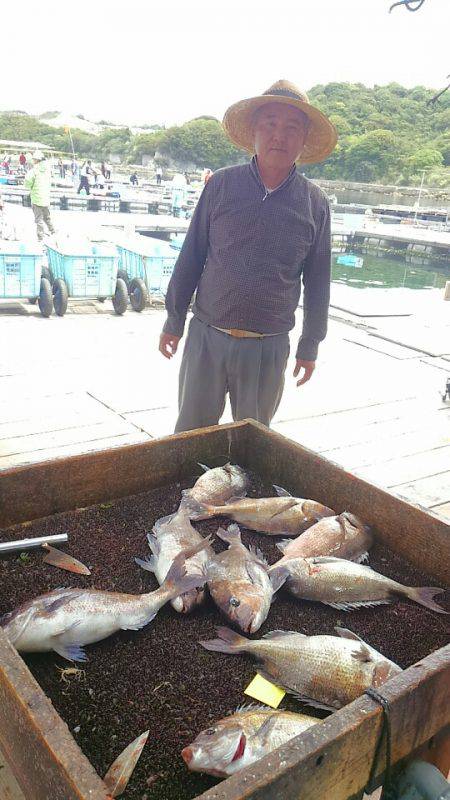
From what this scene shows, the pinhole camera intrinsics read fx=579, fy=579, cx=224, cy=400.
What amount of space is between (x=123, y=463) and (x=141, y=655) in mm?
817

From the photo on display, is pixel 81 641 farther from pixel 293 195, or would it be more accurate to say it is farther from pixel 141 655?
pixel 293 195

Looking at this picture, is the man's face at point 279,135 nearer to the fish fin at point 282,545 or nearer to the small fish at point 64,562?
the fish fin at point 282,545

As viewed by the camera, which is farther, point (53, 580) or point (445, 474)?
point (445, 474)

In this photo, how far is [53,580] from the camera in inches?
64.7

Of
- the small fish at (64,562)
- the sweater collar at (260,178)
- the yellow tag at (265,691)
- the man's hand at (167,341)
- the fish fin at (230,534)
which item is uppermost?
the sweater collar at (260,178)

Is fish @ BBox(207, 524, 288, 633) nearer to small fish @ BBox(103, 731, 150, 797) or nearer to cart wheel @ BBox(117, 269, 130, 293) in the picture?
small fish @ BBox(103, 731, 150, 797)

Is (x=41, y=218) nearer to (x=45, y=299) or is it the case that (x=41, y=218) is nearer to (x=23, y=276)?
(x=23, y=276)

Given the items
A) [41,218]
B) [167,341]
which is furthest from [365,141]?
[167,341]

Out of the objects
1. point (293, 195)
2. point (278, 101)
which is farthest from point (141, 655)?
point (278, 101)

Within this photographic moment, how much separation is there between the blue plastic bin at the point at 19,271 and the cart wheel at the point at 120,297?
1183 mm

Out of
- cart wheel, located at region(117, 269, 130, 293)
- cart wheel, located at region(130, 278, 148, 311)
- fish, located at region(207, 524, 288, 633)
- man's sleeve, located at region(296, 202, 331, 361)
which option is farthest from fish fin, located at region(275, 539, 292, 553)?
cart wheel, located at region(117, 269, 130, 293)

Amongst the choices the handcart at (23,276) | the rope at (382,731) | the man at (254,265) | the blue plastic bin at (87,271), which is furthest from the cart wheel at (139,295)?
the rope at (382,731)

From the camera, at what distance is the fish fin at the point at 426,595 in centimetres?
165

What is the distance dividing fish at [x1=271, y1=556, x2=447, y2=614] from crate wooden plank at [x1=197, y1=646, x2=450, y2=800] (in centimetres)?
39
